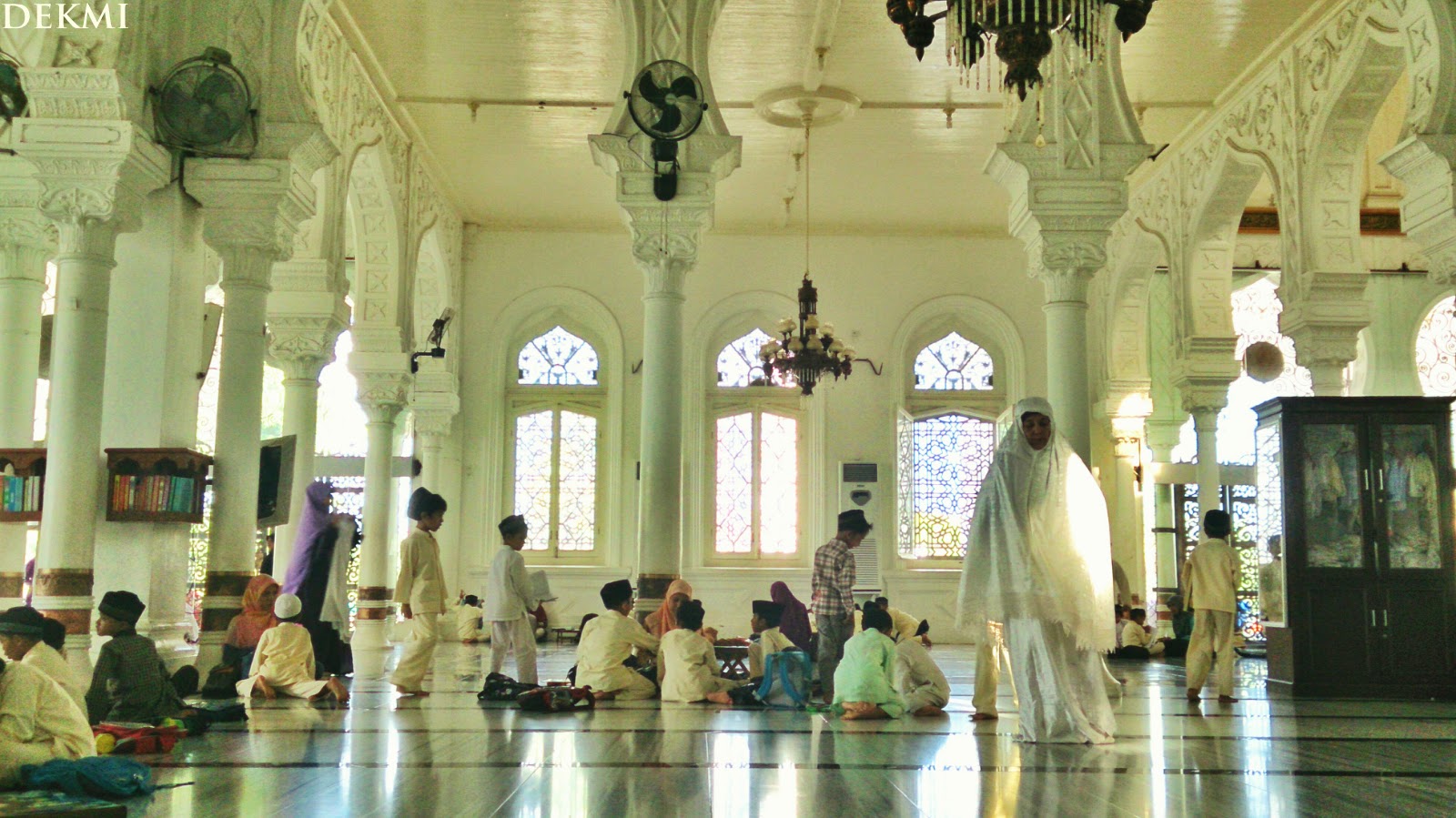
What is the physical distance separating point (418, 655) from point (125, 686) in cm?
263

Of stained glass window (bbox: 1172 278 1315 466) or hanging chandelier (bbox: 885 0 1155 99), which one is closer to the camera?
hanging chandelier (bbox: 885 0 1155 99)

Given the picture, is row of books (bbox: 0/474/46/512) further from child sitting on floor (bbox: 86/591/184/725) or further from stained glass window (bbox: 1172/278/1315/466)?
stained glass window (bbox: 1172/278/1315/466)

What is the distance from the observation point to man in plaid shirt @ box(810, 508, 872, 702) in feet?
29.1

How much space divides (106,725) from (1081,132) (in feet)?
24.6

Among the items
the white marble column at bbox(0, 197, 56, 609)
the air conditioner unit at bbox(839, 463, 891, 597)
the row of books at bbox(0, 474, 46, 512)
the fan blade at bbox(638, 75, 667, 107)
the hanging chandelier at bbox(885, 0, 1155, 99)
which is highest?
the fan blade at bbox(638, 75, 667, 107)

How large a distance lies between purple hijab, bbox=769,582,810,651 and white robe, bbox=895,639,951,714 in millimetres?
1881

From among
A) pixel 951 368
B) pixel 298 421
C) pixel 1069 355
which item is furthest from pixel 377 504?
pixel 951 368

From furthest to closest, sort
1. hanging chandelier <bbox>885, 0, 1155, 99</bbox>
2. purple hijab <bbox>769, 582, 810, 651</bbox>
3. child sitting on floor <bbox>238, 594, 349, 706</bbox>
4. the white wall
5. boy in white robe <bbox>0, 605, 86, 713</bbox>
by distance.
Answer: the white wall
purple hijab <bbox>769, 582, 810, 651</bbox>
child sitting on floor <bbox>238, 594, 349, 706</bbox>
hanging chandelier <bbox>885, 0, 1155, 99</bbox>
boy in white robe <bbox>0, 605, 86, 713</bbox>

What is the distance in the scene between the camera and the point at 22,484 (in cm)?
827

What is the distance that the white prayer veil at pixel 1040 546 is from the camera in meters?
6.41

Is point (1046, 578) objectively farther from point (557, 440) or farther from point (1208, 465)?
point (557, 440)

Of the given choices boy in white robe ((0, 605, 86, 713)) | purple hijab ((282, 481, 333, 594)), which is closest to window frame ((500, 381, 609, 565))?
purple hijab ((282, 481, 333, 594))

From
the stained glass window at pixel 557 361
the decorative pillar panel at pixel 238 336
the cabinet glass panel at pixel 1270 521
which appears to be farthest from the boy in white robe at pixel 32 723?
the stained glass window at pixel 557 361

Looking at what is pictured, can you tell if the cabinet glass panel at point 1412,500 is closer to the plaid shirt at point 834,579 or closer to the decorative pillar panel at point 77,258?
the plaid shirt at point 834,579
